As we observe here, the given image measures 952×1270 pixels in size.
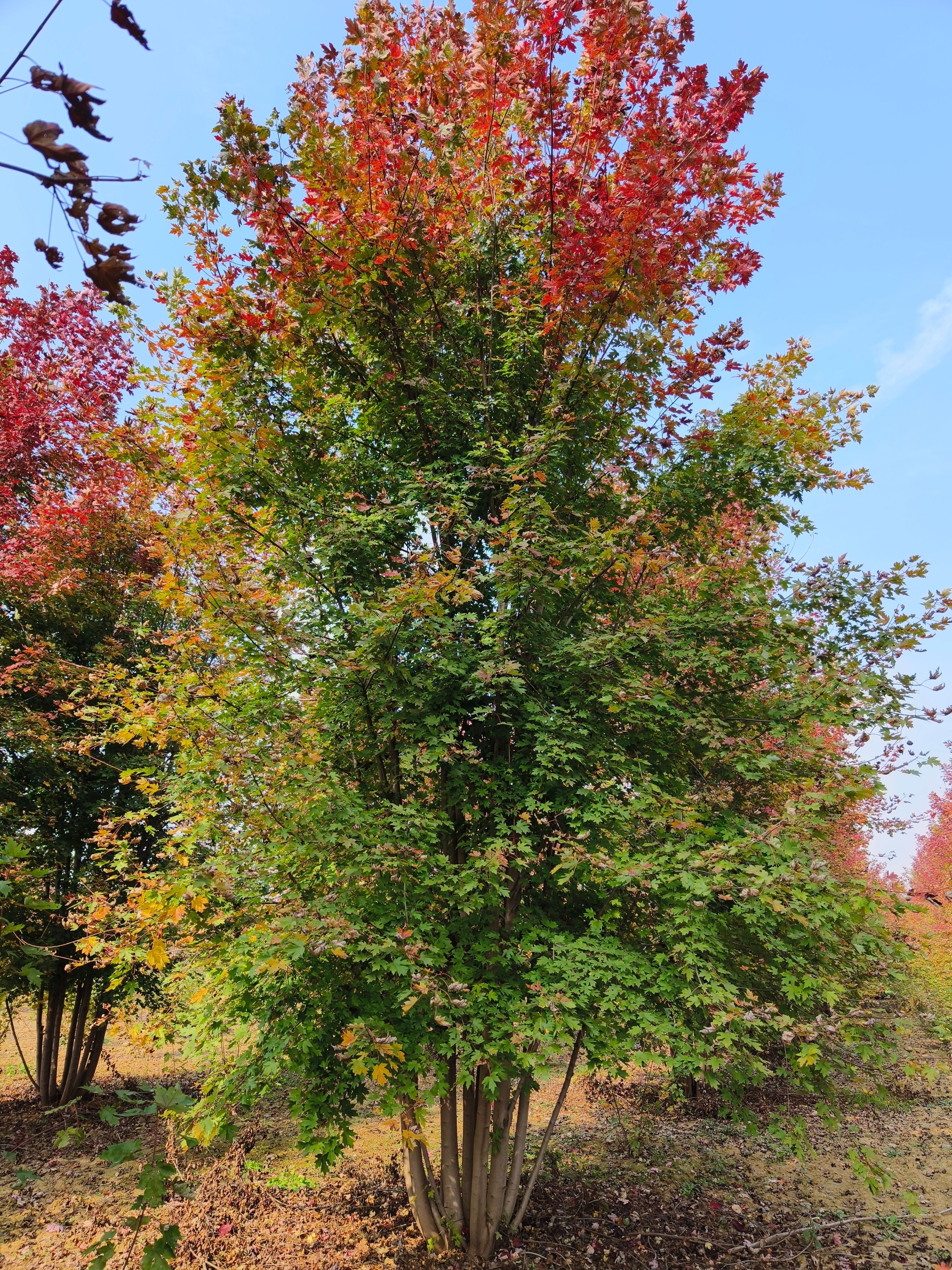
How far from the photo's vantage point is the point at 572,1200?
226 inches

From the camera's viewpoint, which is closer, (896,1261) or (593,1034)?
(593,1034)

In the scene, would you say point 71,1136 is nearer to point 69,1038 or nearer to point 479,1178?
point 479,1178

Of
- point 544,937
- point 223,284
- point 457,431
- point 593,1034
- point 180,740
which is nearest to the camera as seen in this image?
point 593,1034

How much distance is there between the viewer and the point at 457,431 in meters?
5.29

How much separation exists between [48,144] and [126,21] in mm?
324

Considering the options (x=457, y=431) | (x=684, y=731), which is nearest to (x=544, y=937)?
(x=684, y=731)

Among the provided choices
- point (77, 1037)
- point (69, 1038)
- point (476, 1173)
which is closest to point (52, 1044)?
point (69, 1038)

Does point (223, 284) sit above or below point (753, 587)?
above

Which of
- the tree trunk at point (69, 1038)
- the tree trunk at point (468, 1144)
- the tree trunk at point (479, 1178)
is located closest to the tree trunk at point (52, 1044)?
the tree trunk at point (69, 1038)

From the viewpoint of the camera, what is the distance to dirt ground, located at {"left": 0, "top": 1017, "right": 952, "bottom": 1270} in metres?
4.85

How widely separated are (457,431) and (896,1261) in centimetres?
715

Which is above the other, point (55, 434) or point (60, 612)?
point (55, 434)

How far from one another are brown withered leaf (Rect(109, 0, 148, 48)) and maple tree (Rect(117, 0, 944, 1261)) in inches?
105

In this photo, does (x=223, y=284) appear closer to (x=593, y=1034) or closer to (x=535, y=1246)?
(x=593, y=1034)
